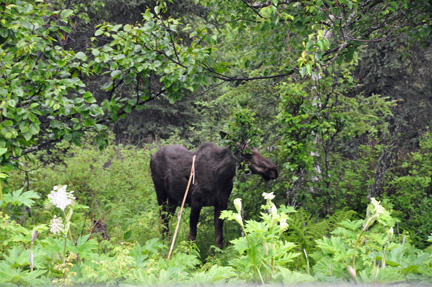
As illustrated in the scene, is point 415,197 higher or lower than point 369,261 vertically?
lower

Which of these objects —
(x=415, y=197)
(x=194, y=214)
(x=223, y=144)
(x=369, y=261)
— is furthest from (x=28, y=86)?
(x=415, y=197)

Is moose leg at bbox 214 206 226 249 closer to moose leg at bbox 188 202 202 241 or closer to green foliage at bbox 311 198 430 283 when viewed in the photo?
moose leg at bbox 188 202 202 241

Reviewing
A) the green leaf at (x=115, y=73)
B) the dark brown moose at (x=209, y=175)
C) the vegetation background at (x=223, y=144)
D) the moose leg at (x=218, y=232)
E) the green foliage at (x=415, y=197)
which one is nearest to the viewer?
the vegetation background at (x=223, y=144)

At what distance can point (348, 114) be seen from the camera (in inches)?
277

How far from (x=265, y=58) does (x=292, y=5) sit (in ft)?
3.99

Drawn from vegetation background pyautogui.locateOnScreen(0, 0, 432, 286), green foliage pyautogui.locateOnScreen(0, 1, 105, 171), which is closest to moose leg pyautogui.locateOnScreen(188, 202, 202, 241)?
vegetation background pyautogui.locateOnScreen(0, 0, 432, 286)

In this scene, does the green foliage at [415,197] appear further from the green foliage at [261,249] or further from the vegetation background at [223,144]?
the green foliage at [261,249]

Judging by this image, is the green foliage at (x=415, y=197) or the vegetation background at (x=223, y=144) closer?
the vegetation background at (x=223, y=144)

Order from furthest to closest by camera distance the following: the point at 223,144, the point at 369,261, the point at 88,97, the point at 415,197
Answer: the point at 415,197 → the point at 223,144 → the point at 88,97 → the point at 369,261

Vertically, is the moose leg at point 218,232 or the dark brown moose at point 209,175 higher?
the dark brown moose at point 209,175

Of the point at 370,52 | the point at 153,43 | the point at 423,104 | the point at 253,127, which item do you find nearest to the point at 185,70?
the point at 153,43

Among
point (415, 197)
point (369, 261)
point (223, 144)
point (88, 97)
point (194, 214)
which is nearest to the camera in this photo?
point (369, 261)

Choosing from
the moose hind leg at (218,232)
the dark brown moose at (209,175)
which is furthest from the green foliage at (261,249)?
the moose hind leg at (218,232)

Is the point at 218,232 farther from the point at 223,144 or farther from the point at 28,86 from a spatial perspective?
the point at 28,86
